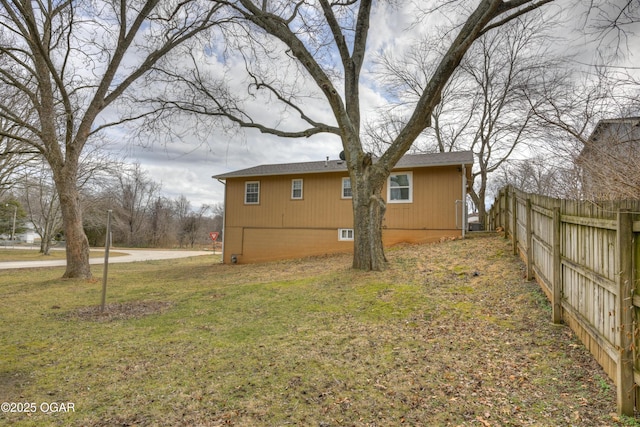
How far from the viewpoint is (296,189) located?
14352 millimetres

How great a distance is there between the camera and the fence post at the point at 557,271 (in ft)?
12.8

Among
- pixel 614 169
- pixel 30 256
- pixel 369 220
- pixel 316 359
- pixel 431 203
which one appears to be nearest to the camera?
pixel 316 359

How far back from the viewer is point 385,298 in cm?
595

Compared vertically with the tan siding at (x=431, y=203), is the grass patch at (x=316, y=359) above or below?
below

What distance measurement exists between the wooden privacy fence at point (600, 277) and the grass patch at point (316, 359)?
0.25 meters

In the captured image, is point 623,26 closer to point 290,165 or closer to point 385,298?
point 385,298

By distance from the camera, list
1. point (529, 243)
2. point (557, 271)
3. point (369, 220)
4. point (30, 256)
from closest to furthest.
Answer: point (557, 271) < point (529, 243) < point (369, 220) < point (30, 256)

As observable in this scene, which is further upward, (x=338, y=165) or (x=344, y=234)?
(x=338, y=165)

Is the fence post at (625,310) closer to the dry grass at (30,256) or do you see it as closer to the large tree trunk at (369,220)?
the large tree trunk at (369,220)

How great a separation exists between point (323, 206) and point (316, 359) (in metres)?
10.1

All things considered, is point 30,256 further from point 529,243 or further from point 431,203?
point 529,243

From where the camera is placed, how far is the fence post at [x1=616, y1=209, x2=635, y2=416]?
2305mm

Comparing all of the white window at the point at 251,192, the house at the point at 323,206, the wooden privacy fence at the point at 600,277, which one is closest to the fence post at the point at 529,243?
the wooden privacy fence at the point at 600,277

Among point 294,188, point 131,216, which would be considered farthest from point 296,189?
point 131,216
